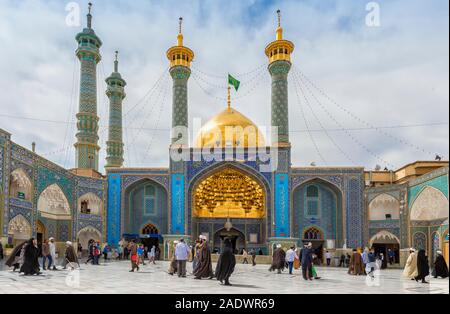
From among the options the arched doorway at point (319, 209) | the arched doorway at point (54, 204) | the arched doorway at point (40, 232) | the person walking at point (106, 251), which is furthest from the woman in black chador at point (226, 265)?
the arched doorway at point (319, 209)

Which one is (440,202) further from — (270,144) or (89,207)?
(89,207)

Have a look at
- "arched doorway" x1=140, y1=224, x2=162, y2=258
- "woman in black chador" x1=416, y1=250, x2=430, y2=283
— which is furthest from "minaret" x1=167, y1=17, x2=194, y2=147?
"woman in black chador" x1=416, y1=250, x2=430, y2=283

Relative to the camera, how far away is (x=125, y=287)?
895cm

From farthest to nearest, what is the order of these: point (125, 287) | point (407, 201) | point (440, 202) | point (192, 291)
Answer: point (407, 201) → point (440, 202) → point (125, 287) → point (192, 291)

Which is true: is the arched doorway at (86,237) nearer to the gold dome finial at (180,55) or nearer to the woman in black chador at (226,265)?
the gold dome finial at (180,55)

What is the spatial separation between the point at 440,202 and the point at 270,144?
9.18 metres

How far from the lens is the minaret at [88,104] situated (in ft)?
89.4

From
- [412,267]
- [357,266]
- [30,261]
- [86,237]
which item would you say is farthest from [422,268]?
[86,237]

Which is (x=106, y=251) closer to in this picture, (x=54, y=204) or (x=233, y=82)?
(x=54, y=204)

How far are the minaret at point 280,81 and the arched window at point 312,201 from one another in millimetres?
2758

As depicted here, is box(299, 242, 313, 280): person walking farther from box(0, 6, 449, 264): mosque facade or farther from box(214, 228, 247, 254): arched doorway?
box(214, 228, 247, 254): arched doorway

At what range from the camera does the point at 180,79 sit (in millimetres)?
26594

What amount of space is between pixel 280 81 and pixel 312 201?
267 inches
